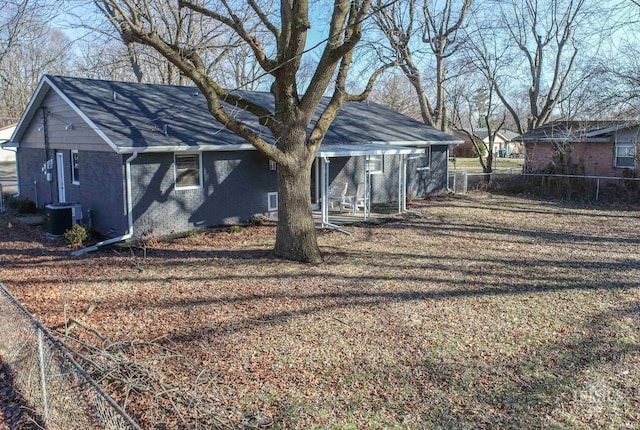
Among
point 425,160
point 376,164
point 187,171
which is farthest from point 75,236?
point 425,160

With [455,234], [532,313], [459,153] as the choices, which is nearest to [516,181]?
[455,234]

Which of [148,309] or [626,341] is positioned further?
[148,309]

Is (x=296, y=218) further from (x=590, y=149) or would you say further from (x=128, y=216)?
(x=590, y=149)

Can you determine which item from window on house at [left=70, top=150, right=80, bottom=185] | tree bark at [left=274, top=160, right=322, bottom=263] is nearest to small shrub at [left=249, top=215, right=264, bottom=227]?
tree bark at [left=274, top=160, right=322, bottom=263]

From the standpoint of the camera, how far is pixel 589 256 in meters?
10.7

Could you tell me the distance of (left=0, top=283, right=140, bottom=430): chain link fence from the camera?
4138 mm

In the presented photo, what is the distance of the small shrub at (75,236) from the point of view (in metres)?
11.9

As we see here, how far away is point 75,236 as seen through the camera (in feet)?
39.1

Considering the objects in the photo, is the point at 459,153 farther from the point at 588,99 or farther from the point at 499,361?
the point at 499,361

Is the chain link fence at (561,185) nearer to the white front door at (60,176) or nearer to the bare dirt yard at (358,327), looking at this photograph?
the bare dirt yard at (358,327)

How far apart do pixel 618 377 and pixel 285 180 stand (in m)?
6.36

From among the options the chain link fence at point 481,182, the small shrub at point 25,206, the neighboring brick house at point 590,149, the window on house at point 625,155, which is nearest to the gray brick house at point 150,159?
the small shrub at point 25,206

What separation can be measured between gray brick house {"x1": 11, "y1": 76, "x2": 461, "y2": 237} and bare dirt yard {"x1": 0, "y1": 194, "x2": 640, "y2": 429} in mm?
1231

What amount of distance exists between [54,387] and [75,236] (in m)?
7.85
